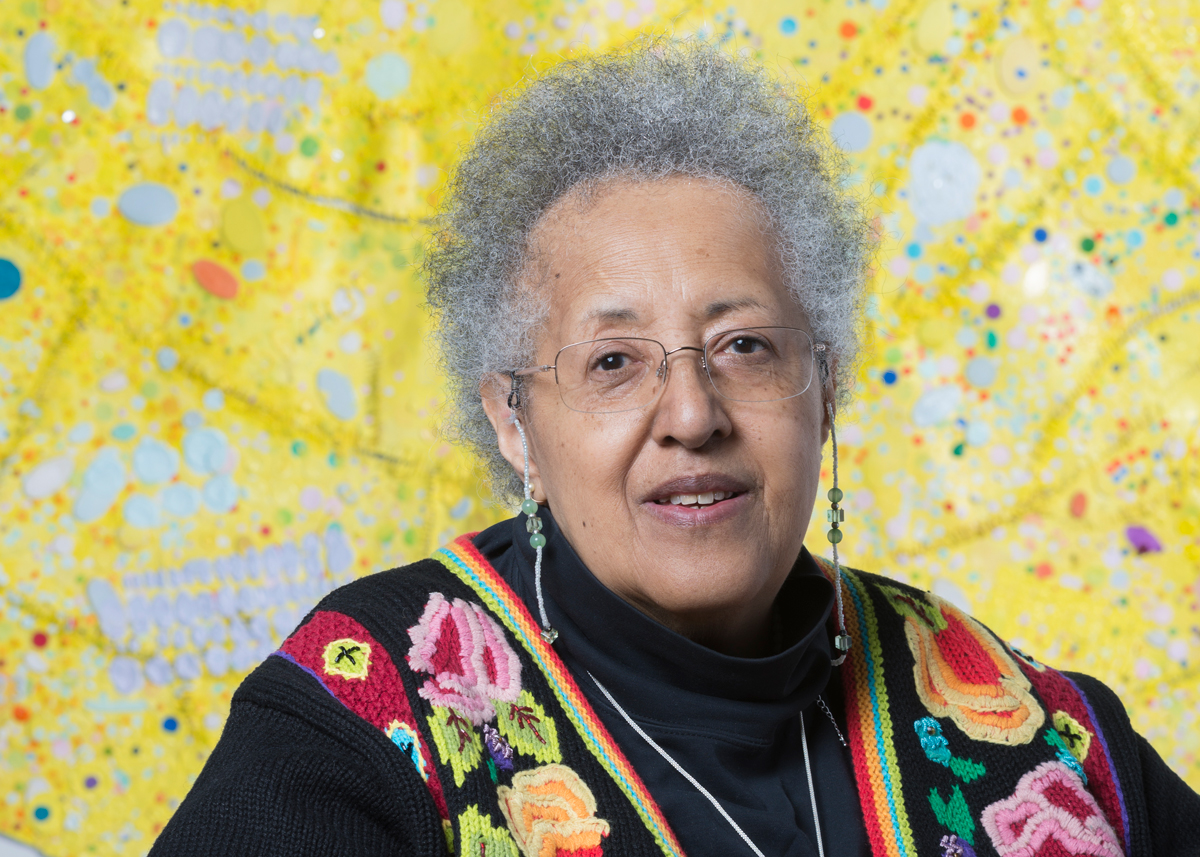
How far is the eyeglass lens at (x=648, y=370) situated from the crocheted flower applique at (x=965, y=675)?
0.49 m

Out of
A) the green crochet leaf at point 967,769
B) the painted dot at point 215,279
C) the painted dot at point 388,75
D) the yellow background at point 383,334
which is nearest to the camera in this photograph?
the green crochet leaf at point 967,769

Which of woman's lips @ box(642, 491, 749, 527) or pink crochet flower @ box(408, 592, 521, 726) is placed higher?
woman's lips @ box(642, 491, 749, 527)

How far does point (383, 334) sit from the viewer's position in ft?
8.56

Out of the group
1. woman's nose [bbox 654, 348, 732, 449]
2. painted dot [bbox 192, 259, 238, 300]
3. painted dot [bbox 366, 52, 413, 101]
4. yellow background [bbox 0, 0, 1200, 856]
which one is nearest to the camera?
woman's nose [bbox 654, 348, 732, 449]

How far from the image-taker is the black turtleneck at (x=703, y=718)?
134 centimetres

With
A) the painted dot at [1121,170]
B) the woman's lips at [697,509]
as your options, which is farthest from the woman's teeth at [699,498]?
the painted dot at [1121,170]

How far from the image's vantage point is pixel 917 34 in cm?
275

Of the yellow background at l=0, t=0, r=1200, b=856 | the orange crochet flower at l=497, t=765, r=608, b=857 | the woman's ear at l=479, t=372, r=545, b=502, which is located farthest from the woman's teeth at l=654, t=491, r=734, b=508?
the yellow background at l=0, t=0, r=1200, b=856

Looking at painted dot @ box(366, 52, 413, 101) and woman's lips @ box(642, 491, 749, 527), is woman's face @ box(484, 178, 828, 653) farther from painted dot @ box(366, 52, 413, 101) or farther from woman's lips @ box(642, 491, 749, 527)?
painted dot @ box(366, 52, 413, 101)

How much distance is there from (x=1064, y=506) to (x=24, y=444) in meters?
2.41

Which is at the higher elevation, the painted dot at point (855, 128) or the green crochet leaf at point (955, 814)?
the painted dot at point (855, 128)

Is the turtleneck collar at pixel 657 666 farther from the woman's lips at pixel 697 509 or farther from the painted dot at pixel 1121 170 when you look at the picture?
the painted dot at pixel 1121 170

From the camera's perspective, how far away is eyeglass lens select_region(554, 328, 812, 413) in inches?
53.9

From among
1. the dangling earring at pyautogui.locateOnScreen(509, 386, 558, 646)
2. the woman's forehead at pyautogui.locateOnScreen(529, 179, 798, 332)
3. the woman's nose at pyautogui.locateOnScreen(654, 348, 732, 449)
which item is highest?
the woman's forehead at pyautogui.locateOnScreen(529, 179, 798, 332)
